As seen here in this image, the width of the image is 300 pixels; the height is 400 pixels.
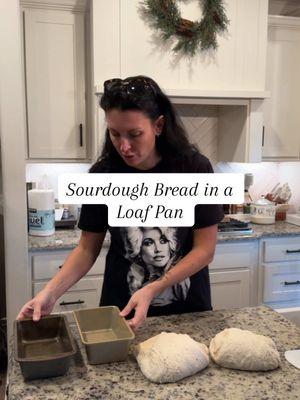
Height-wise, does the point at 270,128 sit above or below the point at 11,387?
above

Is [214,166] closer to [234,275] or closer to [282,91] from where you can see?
[282,91]

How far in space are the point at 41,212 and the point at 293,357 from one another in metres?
1.73

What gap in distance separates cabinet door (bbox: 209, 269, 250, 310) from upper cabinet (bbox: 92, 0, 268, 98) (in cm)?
110

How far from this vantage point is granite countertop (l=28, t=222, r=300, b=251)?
2.29 meters

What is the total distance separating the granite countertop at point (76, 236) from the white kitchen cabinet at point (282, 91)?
1.65ft

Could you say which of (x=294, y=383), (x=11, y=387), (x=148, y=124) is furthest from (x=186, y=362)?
(x=148, y=124)

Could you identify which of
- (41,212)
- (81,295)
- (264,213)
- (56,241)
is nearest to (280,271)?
(264,213)

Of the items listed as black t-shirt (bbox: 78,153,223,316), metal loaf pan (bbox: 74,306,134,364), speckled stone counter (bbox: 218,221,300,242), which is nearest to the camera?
metal loaf pan (bbox: 74,306,134,364)

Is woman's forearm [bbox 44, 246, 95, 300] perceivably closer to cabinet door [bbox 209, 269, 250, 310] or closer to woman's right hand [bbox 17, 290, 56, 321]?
woman's right hand [bbox 17, 290, 56, 321]

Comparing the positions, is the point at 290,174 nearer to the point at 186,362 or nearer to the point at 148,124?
the point at 148,124

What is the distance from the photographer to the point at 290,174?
3.30 metres

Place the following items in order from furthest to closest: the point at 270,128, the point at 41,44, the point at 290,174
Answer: the point at 290,174, the point at 270,128, the point at 41,44

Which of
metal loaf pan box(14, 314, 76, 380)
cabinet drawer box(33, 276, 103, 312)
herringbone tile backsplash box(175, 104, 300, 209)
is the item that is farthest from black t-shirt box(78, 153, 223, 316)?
herringbone tile backsplash box(175, 104, 300, 209)

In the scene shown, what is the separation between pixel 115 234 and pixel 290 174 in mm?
2316
